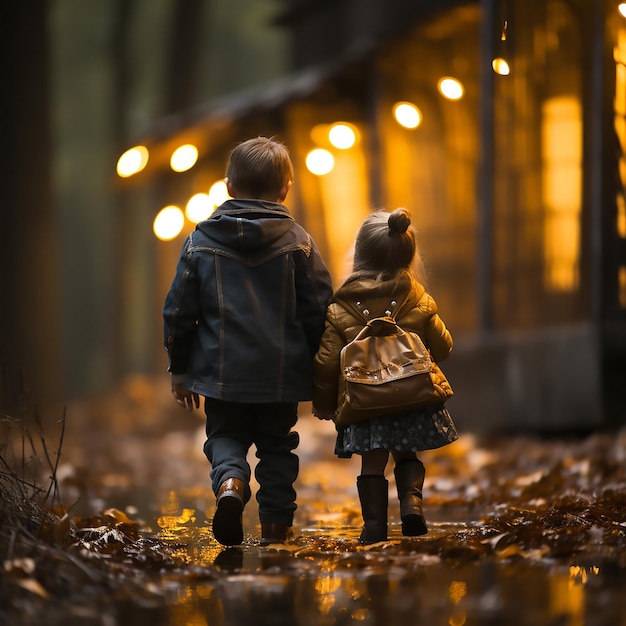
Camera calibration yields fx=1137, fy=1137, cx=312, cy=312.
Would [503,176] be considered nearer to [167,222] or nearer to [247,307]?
[167,222]

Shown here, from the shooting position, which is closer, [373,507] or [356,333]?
[373,507]

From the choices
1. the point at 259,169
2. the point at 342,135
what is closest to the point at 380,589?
the point at 259,169

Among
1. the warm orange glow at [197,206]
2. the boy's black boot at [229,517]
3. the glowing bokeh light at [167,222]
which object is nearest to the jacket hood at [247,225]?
the boy's black boot at [229,517]

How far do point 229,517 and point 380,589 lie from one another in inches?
43.1

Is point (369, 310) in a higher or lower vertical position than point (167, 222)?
lower

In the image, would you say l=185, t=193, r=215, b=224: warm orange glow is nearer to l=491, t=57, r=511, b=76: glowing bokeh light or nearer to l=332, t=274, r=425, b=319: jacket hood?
l=491, t=57, r=511, b=76: glowing bokeh light

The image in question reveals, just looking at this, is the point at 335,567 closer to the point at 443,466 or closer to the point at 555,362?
the point at 443,466

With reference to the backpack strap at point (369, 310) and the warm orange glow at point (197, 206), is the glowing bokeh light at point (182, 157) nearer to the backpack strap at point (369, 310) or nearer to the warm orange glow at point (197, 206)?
the warm orange glow at point (197, 206)

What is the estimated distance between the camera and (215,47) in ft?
113

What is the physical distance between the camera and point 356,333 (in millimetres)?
4742

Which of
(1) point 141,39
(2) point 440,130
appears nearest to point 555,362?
(2) point 440,130

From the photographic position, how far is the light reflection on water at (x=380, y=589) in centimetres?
305

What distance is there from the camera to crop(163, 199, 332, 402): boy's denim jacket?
4.78 meters

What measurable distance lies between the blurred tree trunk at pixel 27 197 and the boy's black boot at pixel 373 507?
1066cm
